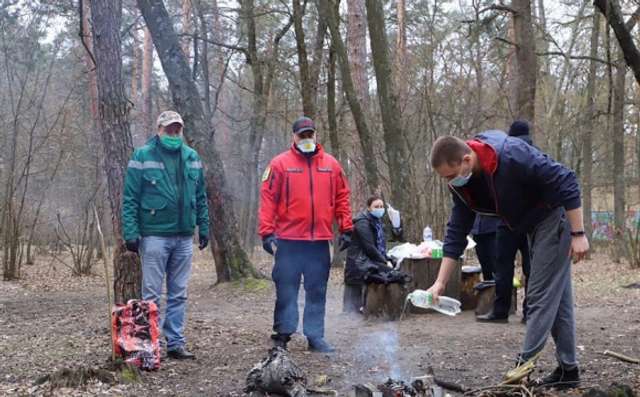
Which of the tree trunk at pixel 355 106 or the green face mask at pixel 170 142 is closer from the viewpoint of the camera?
the green face mask at pixel 170 142

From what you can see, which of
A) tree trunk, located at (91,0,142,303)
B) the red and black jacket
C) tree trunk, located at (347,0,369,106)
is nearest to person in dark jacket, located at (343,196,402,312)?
the red and black jacket

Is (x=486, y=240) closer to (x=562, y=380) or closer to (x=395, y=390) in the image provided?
(x=562, y=380)

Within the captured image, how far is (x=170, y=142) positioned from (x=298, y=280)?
1594 millimetres

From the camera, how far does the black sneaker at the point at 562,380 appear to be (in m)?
3.96

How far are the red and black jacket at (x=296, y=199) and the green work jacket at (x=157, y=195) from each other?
0.65 m

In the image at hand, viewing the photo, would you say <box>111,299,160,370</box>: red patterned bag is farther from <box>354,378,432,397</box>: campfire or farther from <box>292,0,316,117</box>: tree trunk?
<box>292,0,316,117</box>: tree trunk

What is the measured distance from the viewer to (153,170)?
4.98 metres

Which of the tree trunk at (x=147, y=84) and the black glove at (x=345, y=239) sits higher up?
the tree trunk at (x=147, y=84)

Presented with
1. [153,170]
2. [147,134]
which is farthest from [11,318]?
[147,134]

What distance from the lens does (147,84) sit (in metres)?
23.7

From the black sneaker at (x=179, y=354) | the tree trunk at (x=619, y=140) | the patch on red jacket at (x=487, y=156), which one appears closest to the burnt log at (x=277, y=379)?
the black sneaker at (x=179, y=354)

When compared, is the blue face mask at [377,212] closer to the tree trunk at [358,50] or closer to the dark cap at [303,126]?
the dark cap at [303,126]

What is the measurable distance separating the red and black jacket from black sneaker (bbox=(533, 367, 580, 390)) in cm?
213

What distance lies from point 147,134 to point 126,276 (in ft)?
63.0
